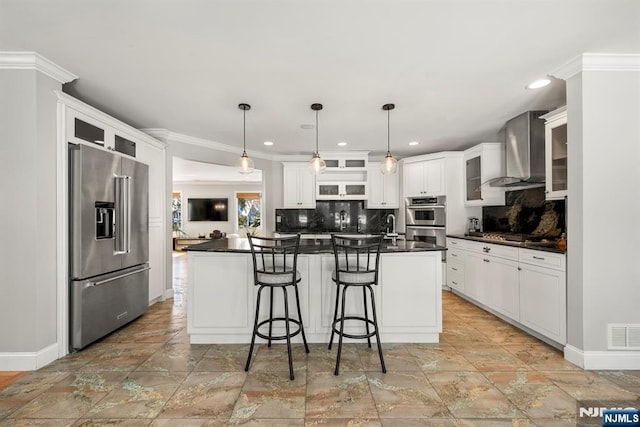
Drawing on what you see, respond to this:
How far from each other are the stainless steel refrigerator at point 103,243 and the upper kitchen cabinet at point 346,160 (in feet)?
10.6

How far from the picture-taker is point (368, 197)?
596 cm

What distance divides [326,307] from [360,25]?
2332 millimetres

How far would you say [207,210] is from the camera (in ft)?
36.4

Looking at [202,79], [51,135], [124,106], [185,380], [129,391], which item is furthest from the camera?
[124,106]

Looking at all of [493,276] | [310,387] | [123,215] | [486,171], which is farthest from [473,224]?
[123,215]

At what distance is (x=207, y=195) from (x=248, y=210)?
61.6 inches

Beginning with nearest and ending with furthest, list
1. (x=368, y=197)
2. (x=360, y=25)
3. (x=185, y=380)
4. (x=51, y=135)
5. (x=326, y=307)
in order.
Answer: (x=360, y=25)
(x=185, y=380)
(x=51, y=135)
(x=326, y=307)
(x=368, y=197)

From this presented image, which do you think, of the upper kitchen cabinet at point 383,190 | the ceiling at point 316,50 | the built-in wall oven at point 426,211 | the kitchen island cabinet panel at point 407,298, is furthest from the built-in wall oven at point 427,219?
Result: the kitchen island cabinet panel at point 407,298

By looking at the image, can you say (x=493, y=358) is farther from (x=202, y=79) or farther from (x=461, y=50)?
(x=202, y=79)

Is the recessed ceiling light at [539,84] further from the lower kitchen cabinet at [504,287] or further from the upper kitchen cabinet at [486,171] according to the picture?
the lower kitchen cabinet at [504,287]

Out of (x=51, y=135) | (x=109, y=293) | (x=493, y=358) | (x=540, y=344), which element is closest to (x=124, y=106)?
(x=51, y=135)

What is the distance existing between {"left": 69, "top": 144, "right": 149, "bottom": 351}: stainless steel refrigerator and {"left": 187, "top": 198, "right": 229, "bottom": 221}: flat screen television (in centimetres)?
759

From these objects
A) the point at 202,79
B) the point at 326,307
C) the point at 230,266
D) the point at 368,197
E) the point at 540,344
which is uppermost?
the point at 202,79

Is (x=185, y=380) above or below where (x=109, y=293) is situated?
below
